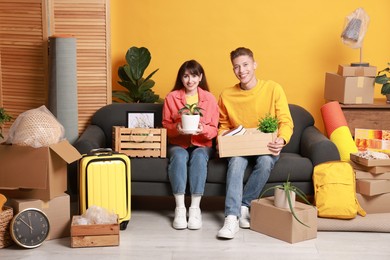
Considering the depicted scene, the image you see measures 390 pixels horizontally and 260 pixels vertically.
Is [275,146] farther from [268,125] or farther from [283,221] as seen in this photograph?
[283,221]

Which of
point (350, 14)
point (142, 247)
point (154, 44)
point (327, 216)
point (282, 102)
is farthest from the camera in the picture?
point (154, 44)

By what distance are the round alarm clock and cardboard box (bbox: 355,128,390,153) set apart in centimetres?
221

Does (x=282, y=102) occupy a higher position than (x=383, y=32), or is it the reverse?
(x=383, y=32)

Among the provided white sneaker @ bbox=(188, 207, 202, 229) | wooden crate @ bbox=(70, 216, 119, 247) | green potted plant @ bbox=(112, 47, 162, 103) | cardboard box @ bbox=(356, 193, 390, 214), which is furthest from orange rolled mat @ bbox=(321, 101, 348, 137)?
wooden crate @ bbox=(70, 216, 119, 247)

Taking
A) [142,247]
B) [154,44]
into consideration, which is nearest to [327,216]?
[142,247]

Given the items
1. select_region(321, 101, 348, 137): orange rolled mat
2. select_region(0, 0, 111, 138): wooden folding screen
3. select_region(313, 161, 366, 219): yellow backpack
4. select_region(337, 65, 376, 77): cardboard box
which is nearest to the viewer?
select_region(313, 161, 366, 219): yellow backpack

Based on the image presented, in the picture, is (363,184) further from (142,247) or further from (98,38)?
(98,38)

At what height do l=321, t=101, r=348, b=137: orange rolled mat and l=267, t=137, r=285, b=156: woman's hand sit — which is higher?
l=321, t=101, r=348, b=137: orange rolled mat

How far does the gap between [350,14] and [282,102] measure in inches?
39.0

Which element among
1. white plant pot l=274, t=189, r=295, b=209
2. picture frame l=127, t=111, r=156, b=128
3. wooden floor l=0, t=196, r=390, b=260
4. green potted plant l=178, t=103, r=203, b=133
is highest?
green potted plant l=178, t=103, r=203, b=133

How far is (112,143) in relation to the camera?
448 cm

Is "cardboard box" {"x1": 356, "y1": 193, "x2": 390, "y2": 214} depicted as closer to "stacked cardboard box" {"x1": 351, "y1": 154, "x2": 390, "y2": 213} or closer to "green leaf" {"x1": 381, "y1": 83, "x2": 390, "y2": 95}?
"stacked cardboard box" {"x1": 351, "y1": 154, "x2": 390, "y2": 213}

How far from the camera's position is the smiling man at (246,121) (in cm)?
→ 402

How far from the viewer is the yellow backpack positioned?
13.0 feet
